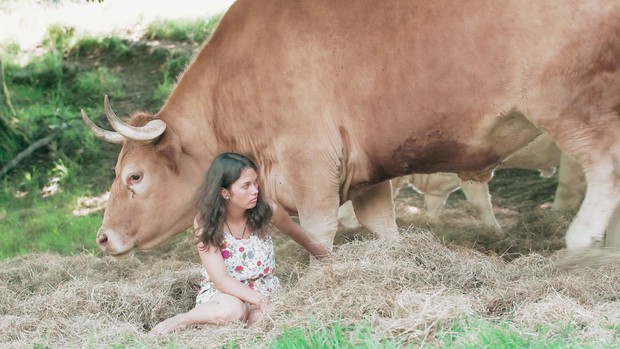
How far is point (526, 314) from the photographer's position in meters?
5.17

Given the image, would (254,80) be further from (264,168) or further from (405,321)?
(405,321)

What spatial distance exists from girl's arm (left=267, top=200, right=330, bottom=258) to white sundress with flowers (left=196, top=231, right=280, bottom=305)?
0.20 metres

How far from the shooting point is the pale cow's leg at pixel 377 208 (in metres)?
8.27

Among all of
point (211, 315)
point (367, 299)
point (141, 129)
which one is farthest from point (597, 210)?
point (141, 129)

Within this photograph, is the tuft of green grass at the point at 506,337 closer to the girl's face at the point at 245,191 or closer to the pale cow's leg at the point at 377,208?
the girl's face at the point at 245,191

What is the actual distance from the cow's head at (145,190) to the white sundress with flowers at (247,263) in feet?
5.08

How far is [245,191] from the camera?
6148 mm

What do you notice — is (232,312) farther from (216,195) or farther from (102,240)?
(102,240)

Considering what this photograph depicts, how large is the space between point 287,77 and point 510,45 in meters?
1.66

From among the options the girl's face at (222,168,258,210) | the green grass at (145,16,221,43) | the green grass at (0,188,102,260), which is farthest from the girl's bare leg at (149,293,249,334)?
the green grass at (145,16,221,43)

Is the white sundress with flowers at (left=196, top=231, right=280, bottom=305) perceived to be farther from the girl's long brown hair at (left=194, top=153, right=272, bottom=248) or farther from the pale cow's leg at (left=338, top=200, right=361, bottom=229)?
the pale cow's leg at (left=338, top=200, right=361, bottom=229)

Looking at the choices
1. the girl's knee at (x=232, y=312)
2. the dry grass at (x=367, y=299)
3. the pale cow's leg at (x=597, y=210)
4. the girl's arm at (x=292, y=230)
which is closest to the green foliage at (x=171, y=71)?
the dry grass at (x=367, y=299)

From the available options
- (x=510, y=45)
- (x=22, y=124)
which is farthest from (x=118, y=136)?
(x=22, y=124)

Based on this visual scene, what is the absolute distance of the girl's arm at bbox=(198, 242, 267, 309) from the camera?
5961mm
